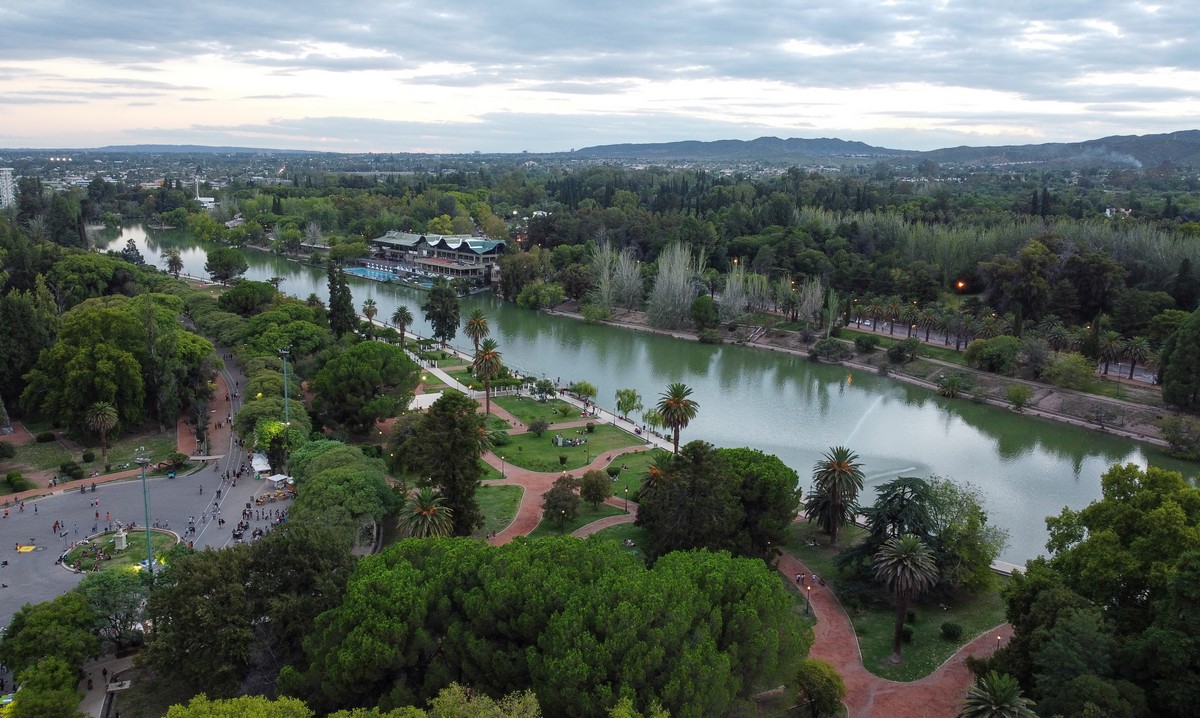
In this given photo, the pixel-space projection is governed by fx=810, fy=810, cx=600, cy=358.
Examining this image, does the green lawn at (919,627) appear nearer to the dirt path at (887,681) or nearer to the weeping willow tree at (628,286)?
the dirt path at (887,681)

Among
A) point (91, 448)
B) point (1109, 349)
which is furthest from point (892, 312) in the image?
point (91, 448)

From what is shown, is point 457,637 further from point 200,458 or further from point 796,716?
point 200,458

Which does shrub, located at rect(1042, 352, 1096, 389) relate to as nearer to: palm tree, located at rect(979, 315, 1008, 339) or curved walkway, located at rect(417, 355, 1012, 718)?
palm tree, located at rect(979, 315, 1008, 339)

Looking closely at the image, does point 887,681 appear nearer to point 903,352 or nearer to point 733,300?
point 903,352

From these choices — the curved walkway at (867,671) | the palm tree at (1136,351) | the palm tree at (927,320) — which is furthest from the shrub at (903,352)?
the curved walkway at (867,671)

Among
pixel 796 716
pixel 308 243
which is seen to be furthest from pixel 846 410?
pixel 308 243
